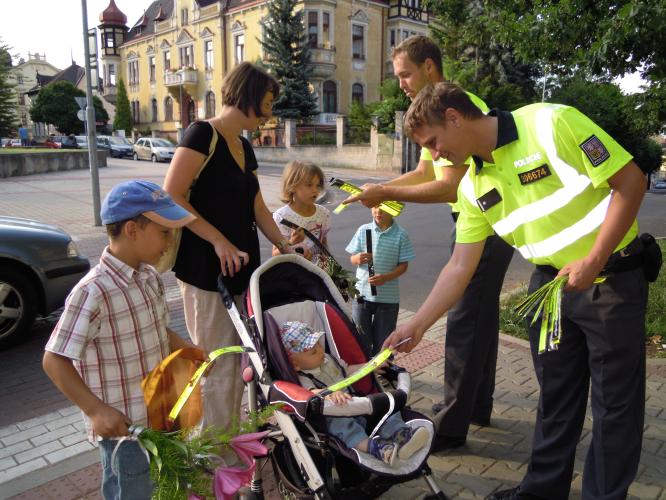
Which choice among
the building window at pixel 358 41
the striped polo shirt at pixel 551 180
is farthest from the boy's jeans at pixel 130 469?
the building window at pixel 358 41

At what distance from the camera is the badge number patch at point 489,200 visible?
2564mm

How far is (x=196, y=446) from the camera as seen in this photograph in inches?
79.1

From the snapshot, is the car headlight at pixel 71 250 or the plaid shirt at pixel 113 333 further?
the car headlight at pixel 71 250

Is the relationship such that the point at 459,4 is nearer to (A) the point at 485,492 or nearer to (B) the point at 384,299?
(B) the point at 384,299

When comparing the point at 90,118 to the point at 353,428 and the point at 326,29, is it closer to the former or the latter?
the point at 353,428

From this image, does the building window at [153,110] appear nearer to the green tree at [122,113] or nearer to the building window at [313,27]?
the green tree at [122,113]

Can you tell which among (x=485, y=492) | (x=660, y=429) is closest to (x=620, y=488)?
(x=485, y=492)

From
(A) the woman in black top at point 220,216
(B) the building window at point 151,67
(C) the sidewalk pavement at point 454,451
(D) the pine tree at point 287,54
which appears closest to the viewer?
(A) the woman in black top at point 220,216

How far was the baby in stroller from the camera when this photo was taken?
2.36 m

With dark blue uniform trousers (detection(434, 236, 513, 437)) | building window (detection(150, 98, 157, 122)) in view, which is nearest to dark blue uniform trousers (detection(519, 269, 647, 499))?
dark blue uniform trousers (detection(434, 236, 513, 437))

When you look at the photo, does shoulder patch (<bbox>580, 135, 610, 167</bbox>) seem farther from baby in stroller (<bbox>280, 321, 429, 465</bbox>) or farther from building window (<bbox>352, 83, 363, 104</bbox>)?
building window (<bbox>352, 83, 363, 104</bbox>)

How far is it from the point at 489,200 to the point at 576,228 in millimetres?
415

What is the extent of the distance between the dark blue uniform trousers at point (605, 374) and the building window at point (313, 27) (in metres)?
41.0

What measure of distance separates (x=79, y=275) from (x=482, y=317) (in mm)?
4273
